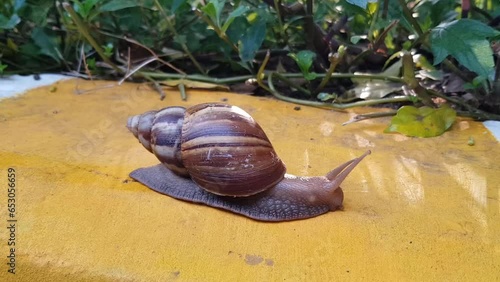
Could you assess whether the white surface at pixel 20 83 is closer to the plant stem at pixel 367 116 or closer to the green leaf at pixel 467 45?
the plant stem at pixel 367 116

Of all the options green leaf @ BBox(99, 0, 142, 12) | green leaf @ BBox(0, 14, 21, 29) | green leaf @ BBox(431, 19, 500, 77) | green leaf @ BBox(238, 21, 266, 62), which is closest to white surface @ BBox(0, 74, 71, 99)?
green leaf @ BBox(0, 14, 21, 29)

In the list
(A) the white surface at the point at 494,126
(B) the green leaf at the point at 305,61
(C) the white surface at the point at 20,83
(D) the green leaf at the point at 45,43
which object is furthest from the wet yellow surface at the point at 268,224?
(D) the green leaf at the point at 45,43

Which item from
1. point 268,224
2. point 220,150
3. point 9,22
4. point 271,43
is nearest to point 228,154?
point 220,150

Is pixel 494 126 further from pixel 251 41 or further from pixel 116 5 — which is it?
pixel 116 5

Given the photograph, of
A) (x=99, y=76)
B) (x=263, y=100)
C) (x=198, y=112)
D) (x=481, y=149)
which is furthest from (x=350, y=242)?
(x=99, y=76)

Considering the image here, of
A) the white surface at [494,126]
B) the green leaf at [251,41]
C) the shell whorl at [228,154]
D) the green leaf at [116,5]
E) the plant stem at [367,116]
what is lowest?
the plant stem at [367,116]

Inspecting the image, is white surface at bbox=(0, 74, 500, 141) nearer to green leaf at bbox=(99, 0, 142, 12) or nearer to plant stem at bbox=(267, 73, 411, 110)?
green leaf at bbox=(99, 0, 142, 12)

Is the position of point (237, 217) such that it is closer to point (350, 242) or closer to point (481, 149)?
point (350, 242)
